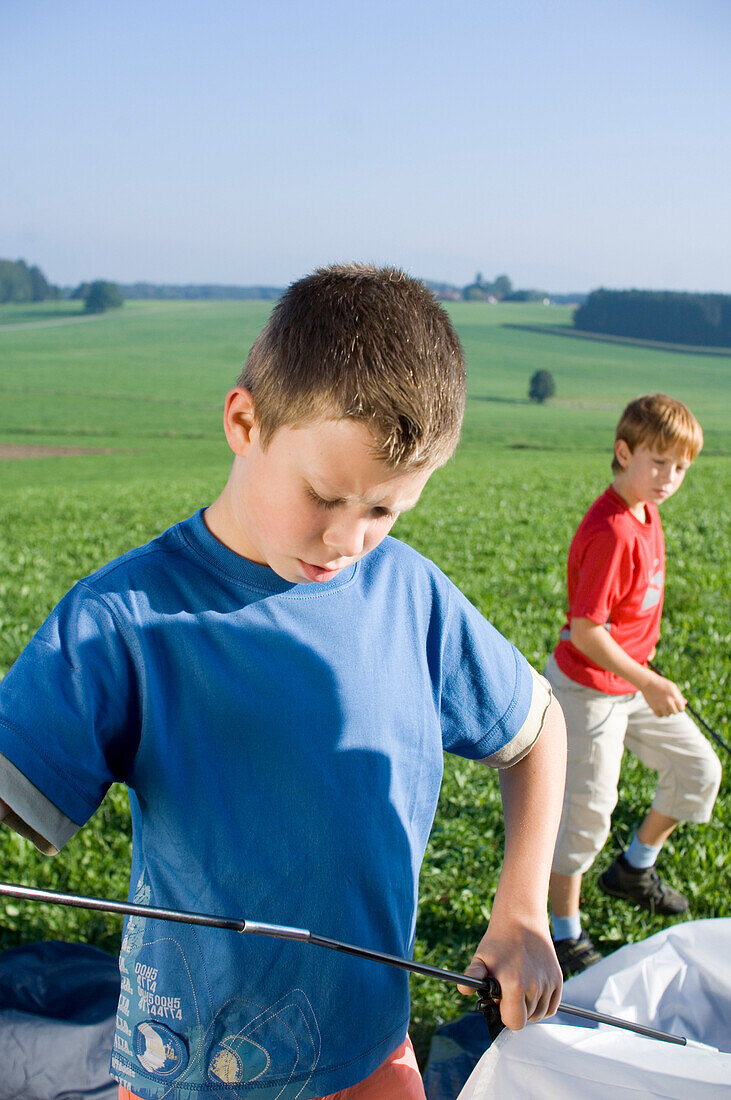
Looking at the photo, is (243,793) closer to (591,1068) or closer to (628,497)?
(591,1068)

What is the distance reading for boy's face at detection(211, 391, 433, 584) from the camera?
117 centimetres

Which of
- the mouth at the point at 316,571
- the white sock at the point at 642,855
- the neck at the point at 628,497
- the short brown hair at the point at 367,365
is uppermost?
the short brown hair at the point at 367,365

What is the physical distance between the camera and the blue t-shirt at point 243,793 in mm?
1220

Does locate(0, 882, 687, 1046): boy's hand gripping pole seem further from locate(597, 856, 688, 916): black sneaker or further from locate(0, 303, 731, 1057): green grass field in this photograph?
locate(597, 856, 688, 916): black sneaker

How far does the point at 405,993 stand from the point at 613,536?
6.39ft

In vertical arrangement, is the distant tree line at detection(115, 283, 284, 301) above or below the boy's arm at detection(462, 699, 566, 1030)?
above

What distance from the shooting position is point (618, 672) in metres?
3.02

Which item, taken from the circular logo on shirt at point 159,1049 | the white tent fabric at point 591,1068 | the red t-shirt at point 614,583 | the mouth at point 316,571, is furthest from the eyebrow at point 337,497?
the red t-shirt at point 614,583

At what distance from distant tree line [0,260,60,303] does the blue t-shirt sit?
110m

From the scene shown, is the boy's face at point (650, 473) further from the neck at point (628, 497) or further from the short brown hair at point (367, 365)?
the short brown hair at point (367, 365)

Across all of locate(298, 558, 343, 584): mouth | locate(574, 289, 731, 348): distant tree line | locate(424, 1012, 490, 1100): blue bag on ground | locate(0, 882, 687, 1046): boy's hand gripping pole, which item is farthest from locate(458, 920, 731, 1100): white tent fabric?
locate(574, 289, 731, 348): distant tree line

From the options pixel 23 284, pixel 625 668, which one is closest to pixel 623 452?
pixel 625 668

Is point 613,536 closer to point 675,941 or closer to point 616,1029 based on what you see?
point 675,941

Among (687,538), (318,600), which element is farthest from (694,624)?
(318,600)
